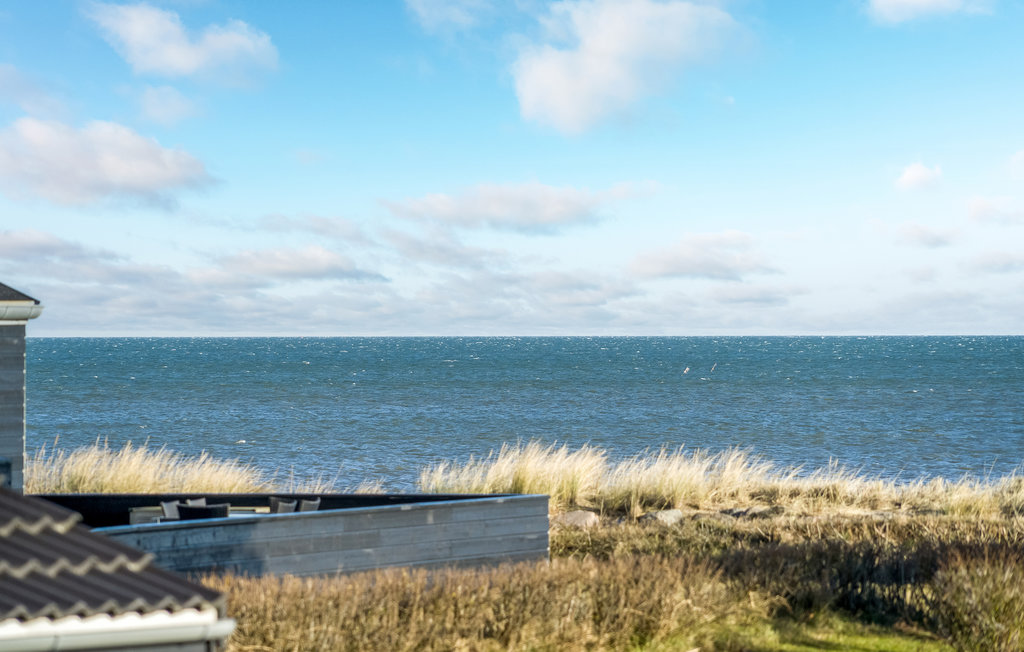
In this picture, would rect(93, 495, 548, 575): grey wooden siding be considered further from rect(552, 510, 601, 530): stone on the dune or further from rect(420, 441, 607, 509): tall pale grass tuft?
rect(420, 441, 607, 509): tall pale grass tuft

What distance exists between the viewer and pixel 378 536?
6.55 metres

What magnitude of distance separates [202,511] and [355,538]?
5.14 ft

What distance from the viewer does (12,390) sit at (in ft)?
25.4

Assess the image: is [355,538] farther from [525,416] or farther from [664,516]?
[525,416]

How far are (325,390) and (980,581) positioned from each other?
159 ft

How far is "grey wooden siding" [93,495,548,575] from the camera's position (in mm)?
6098

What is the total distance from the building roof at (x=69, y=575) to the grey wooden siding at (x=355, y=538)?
3970 millimetres

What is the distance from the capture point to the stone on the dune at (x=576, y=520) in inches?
411

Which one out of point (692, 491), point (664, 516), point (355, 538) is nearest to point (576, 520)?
point (664, 516)

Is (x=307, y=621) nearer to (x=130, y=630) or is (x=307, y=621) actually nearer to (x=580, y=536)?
(x=130, y=630)

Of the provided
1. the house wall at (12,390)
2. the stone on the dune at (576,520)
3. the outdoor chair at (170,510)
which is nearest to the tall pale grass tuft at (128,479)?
the stone on the dune at (576,520)

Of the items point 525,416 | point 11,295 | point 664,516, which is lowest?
point 525,416

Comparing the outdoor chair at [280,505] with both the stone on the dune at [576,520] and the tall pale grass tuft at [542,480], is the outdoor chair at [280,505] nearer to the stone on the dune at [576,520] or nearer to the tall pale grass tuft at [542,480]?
the stone on the dune at [576,520]

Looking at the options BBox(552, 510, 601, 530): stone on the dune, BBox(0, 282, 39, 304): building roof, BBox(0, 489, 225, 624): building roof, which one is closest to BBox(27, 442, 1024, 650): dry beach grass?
BBox(552, 510, 601, 530): stone on the dune
